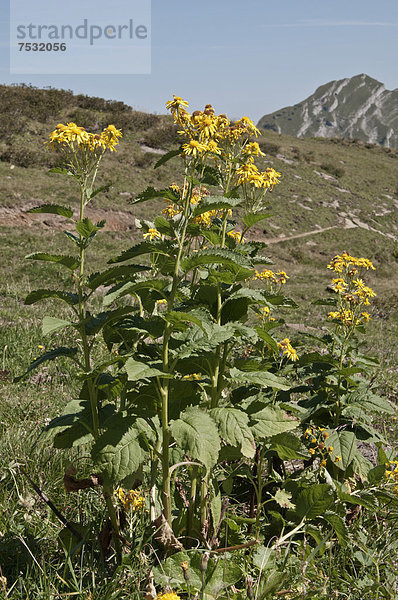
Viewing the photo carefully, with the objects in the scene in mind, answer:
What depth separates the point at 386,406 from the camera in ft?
8.55

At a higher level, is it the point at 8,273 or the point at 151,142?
the point at 151,142

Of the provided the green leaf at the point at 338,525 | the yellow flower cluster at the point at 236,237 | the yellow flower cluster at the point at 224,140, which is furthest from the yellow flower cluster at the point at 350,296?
the green leaf at the point at 338,525

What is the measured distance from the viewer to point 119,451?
1.64m

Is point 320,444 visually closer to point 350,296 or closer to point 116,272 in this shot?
point 350,296

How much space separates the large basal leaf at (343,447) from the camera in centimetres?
236

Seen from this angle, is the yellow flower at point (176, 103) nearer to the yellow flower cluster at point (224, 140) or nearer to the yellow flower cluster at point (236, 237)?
the yellow flower cluster at point (224, 140)

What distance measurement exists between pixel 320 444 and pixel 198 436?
857 millimetres

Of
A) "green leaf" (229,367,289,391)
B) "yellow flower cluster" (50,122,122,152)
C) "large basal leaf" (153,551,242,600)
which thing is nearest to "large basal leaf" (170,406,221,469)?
"green leaf" (229,367,289,391)

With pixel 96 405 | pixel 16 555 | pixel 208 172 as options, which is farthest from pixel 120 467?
pixel 208 172

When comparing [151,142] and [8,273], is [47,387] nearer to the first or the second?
[8,273]

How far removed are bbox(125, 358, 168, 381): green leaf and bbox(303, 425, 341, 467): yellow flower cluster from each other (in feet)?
3.47

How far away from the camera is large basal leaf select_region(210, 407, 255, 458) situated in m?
1.74

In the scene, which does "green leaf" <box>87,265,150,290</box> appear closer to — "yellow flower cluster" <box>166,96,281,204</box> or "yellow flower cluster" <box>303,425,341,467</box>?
"yellow flower cluster" <box>166,96,281,204</box>

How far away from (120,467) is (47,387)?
2622mm
